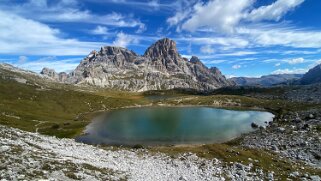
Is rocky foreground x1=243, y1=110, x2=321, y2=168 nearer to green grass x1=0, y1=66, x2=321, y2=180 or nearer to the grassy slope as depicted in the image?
green grass x1=0, y1=66, x2=321, y2=180

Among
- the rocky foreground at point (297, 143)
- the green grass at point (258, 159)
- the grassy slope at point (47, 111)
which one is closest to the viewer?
the green grass at point (258, 159)

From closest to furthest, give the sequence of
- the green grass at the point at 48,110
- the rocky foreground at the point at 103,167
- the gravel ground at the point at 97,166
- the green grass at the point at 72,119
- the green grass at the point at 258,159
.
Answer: the gravel ground at the point at 97,166 < the rocky foreground at the point at 103,167 < the green grass at the point at 258,159 < the green grass at the point at 72,119 < the green grass at the point at 48,110

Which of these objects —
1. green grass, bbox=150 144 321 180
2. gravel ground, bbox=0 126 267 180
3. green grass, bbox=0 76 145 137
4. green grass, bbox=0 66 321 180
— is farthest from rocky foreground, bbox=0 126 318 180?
green grass, bbox=0 76 145 137

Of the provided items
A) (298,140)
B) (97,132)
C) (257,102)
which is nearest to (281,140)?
(298,140)

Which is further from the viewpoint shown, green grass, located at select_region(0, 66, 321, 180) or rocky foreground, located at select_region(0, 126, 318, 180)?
green grass, located at select_region(0, 66, 321, 180)

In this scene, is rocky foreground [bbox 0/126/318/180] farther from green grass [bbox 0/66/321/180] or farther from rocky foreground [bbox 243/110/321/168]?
rocky foreground [bbox 243/110/321/168]

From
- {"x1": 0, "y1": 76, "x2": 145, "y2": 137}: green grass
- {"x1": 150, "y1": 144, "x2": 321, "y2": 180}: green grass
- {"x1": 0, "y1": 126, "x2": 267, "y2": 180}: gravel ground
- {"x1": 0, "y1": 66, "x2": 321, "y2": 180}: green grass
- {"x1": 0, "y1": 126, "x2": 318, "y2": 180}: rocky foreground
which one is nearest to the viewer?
{"x1": 0, "y1": 126, "x2": 267, "y2": 180}: gravel ground

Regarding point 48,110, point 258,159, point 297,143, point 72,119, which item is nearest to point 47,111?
point 48,110

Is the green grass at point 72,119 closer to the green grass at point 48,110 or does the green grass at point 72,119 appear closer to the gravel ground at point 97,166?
the green grass at point 48,110

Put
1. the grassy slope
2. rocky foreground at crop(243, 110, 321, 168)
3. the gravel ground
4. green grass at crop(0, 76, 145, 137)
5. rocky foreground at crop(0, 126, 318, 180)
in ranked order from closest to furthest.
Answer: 1. the gravel ground
2. rocky foreground at crop(0, 126, 318, 180)
3. rocky foreground at crop(243, 110, 321, 168)
4. the grassy slope
5. green grass at crop(0, 76, 145, 137)

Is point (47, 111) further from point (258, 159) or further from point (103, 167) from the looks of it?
point (258, 159)

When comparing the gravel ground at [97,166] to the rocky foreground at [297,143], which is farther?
the rocky foreground at [297,143]

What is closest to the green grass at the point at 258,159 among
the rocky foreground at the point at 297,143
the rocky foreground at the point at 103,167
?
the rocky foreground at the point at 103,167

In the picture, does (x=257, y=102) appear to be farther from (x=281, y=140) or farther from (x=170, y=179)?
(x=170, y=179)
